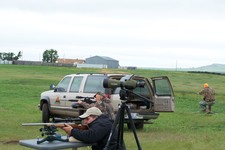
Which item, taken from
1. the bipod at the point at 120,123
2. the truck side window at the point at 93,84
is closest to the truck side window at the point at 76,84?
the truck side window at the point at 93,84

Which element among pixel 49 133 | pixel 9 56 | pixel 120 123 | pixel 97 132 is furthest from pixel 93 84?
pixel 9 56

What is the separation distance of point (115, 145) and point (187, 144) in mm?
4955

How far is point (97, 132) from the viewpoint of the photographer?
725cm

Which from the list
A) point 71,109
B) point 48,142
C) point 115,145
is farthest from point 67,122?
point 71,109

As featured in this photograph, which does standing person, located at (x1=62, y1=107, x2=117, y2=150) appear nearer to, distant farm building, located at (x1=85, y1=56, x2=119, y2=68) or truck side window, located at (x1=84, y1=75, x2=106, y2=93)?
truck side window, located at (x1=84, y1=75, x2=106, y2=93)

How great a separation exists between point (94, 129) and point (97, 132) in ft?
0.19

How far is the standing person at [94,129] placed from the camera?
7.26 m

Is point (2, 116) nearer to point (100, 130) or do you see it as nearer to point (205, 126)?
point (205, 126)

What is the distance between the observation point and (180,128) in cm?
1702

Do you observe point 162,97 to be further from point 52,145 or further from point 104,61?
point 104,61

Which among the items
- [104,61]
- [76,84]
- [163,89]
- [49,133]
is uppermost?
[104,61]

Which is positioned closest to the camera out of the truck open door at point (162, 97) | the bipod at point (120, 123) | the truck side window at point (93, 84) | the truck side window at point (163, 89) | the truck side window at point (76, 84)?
the bipod at point (120, 123)

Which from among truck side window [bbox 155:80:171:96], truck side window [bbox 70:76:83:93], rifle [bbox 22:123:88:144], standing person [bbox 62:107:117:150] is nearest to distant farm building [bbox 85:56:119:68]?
truck side window [bbox 70:76:83:93]

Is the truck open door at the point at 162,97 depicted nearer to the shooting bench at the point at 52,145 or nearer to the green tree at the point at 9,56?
A: the shooting bench at the point at 52,145
